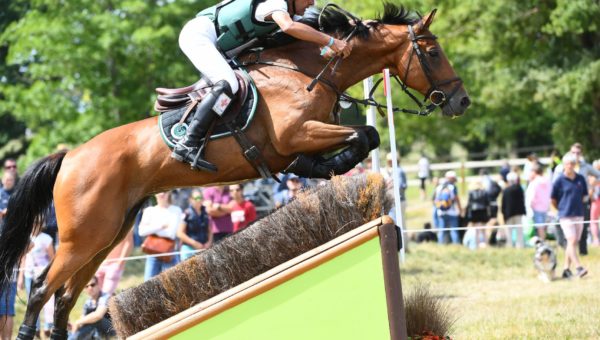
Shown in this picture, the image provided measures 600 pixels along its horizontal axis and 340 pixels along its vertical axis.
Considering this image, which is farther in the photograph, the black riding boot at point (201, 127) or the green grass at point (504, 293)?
the green grass at point (504, 293)

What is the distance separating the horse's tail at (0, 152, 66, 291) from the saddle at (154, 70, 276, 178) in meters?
1.03

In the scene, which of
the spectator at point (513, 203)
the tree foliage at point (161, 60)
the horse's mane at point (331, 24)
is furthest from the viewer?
the tree foliage at point (161, 60)

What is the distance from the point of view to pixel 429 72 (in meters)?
6.67

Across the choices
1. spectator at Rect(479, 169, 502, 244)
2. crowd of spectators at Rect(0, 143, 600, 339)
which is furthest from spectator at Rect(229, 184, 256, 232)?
spectator at Rect(479, 169, 502, 244)

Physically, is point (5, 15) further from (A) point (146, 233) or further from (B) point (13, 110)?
(A) point (146, 233)

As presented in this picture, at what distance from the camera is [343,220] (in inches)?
197

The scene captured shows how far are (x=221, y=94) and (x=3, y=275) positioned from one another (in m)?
2.39

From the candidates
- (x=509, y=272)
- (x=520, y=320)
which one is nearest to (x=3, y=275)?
(x=520, y=320)

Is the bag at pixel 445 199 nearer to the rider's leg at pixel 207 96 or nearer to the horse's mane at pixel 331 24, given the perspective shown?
the horse's mane at pixel 331 24

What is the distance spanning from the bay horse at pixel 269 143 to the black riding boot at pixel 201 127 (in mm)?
107

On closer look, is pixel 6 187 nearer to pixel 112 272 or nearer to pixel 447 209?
pixel 112 272

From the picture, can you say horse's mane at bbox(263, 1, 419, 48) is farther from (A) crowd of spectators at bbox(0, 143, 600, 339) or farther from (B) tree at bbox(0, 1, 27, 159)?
(B) tree at bbox(0, 1, 27, 159)

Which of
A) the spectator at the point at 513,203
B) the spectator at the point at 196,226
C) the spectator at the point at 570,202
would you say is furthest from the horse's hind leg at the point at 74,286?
the spectator at the point at 513,203

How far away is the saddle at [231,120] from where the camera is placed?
641 centimetres
